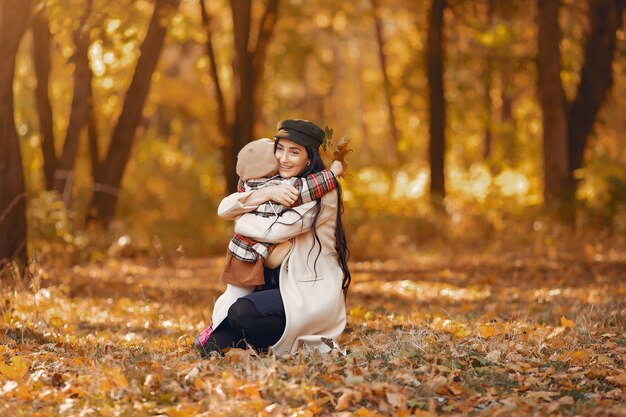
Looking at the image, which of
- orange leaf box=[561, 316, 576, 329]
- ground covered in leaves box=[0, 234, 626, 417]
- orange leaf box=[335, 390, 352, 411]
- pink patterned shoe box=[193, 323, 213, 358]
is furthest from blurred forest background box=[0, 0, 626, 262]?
orange leaf box=[335, 390, 352, 411]

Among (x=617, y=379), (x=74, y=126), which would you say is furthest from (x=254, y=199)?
(x=74, y=126)

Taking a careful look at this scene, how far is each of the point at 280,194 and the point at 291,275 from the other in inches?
20.8

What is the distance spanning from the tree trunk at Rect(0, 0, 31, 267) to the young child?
375cm

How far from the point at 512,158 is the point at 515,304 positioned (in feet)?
61.9

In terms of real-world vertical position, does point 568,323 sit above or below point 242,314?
below

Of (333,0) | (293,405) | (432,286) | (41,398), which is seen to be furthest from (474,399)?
(333,0)

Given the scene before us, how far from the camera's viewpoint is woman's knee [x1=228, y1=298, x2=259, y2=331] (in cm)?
615

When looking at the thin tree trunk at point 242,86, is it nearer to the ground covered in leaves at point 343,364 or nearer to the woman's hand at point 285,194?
the ground covered in leaves at point 343,364

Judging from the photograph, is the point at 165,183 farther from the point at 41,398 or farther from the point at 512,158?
the point at 41,398

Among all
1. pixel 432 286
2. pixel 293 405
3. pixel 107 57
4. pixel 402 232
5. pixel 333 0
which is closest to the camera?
pixel 293 405

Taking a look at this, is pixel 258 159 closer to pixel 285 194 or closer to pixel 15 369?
pixel 285 194

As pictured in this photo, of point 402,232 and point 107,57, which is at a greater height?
point 107,57

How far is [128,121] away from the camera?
49.4 ft

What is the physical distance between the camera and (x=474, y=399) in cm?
537
